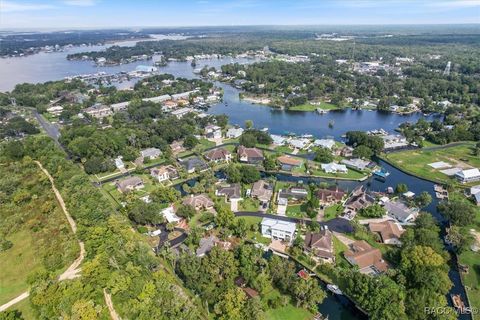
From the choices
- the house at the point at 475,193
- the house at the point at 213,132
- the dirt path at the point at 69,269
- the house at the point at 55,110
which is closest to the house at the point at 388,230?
the house at the point at 475,193

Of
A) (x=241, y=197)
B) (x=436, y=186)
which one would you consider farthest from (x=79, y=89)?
(x=436, y=186)

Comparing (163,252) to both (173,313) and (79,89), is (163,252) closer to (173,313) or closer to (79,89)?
(173,313)

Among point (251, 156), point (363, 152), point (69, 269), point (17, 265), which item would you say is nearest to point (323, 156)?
point (363, 152)

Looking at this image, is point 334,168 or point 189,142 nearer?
point 334,168

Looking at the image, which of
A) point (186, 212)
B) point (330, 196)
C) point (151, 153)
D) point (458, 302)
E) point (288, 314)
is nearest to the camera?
point (288, 314)

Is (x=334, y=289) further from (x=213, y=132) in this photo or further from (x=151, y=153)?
(x=213, y=132)

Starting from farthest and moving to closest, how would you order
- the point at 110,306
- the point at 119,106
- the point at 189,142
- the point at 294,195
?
1. the point at 119,106
2. the point at 189,142
3. the point at 294,195
4. the point at 110,306

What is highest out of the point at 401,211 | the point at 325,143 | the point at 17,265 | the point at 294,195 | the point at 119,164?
the point at 325,143
